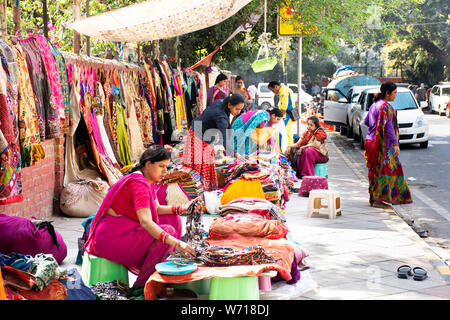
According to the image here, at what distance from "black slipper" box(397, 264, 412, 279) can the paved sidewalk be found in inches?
2.3

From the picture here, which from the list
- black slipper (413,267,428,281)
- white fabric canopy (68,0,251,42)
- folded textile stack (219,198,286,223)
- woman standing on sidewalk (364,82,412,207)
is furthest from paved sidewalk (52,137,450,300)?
white fabric canopy (68,0,251,42)

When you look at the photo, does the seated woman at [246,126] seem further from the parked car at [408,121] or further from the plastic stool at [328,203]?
the parked car at [408,121]

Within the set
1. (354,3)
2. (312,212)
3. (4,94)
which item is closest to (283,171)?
(312,212)

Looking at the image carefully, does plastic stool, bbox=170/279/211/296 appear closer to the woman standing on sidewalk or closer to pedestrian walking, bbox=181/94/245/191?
pedestrian walking, bbox=181/94/245/191

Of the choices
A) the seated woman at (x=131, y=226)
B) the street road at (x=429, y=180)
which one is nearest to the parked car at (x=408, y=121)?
the street road at (x=429, y=180)

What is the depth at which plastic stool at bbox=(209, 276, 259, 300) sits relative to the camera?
4.61 metres

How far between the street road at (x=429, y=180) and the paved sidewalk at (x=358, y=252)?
15.8 inches

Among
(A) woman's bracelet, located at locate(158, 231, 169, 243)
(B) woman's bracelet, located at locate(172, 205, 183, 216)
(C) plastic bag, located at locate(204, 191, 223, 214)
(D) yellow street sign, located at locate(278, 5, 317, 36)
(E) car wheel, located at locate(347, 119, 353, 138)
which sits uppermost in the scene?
(D) yellow street sign, located at locate(278, 5, 317, 36)

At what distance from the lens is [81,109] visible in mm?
8406

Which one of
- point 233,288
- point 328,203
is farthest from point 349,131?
point 233,288

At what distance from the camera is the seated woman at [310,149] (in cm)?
1080

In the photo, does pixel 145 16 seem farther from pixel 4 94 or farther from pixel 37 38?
pixel 4 94

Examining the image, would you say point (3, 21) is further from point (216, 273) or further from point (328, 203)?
point (328, 203)
